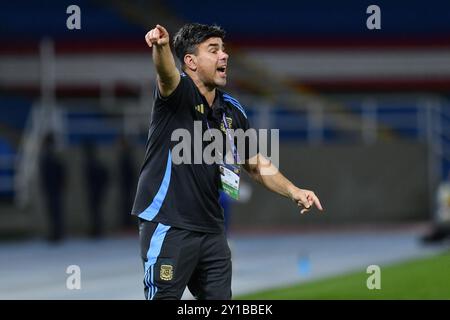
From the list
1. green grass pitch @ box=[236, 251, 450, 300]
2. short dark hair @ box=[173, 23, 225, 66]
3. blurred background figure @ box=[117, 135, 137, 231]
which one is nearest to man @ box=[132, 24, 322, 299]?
short dark hair @ box=[173, 23, 225, 66]

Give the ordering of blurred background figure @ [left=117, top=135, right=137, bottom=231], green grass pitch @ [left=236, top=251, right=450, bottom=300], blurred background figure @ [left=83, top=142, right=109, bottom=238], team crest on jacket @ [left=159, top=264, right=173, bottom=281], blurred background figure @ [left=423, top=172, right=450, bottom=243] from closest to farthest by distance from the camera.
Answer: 1. team crest on jacket @ [left=159, top=264, right=173, bottom=281]
2. green grass pitch @ [left=236, top=251, right=450, bottom=300]
3. blurred background figure @ [left=423, top=172, right=450, bottom=243]
4. blurred background figure @ [left=83, top=142, right=109, bottom=238]
5. blurred background figure @ [left=117, top=135, right=137, bottom=231]

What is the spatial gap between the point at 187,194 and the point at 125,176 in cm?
1754

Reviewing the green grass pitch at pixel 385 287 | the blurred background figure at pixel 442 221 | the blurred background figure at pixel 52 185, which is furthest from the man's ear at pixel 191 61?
the blurred background figure at pixel 52 185

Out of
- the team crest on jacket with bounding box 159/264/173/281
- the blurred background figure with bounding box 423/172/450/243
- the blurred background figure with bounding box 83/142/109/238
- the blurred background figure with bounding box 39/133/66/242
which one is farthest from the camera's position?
the blurred background figure with bounding box 83/142/109/238

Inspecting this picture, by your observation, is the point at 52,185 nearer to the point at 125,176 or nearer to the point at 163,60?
the point at 125,176

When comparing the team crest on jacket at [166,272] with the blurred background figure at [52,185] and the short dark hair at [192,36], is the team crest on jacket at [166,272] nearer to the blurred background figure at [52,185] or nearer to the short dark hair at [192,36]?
the short dark hair at [192,36]

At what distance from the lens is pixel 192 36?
732 cm

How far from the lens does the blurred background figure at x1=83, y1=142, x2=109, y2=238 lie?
24016 millimetres

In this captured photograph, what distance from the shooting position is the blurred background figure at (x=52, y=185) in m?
22.8

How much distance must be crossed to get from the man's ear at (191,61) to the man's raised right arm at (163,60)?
34 cm

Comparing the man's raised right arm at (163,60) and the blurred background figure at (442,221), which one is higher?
the man's raised right arm at (163,60)

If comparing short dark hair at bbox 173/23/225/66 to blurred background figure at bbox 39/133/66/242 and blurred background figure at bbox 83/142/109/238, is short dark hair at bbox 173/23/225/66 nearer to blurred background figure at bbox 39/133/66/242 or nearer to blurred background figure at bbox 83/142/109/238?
blurred background figure at bbox 39/133/66/242

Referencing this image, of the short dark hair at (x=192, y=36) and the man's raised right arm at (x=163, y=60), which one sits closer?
the man's raised right arm at (x=163, y=60)
